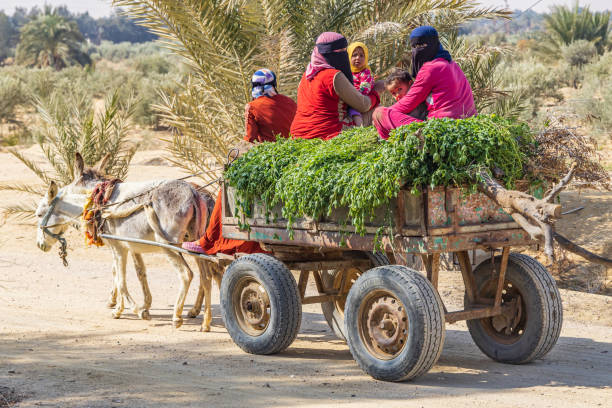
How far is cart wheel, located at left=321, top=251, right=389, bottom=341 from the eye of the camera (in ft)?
23.5

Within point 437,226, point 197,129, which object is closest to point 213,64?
point 197,129

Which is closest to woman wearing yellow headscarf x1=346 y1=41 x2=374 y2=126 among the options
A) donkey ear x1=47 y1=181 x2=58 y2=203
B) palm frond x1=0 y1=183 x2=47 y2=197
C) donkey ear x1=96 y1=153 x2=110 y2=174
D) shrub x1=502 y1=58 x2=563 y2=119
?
donkey ear x1=96 y1=153 x2=110 y2=174

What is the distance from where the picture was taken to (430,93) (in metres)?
6.08

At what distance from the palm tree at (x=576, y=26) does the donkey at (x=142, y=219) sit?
2869cm

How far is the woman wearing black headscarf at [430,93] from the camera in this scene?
5965mm

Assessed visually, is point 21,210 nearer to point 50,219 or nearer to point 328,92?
point 50,219

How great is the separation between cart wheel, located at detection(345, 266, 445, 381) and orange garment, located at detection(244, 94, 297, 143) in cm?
238

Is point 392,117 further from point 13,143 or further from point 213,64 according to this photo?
point 13,143

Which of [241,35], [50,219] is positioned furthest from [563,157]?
[241,35]

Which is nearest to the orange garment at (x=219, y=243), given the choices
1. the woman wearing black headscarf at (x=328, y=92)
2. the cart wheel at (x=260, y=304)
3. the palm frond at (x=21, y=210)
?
the cart wheel at (x=260, y=304)

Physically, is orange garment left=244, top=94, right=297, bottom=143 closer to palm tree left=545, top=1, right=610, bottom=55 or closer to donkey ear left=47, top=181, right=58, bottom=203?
donkey ear left=47, top=181, right=58, bottom=203

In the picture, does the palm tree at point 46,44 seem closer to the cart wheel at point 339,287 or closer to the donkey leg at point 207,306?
the donkey leg at point 207,306

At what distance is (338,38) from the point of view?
672 centimetres

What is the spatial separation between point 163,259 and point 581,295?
22.8 feet
